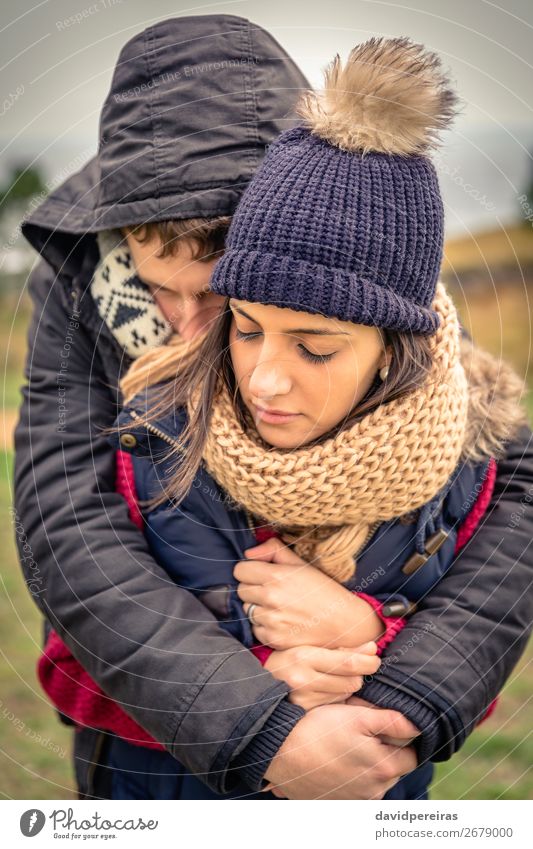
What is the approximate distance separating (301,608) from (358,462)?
199 millimetres

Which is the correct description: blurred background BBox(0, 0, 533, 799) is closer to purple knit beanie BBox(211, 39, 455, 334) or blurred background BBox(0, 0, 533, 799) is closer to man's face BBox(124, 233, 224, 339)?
purple knit beanie BBox(211, 39, 455, 334)

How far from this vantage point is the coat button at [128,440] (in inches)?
39.8

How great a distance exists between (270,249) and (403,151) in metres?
0.18

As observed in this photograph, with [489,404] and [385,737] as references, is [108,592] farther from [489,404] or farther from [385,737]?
[489,404]

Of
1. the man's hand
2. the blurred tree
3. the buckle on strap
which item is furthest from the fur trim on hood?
the blurred tree

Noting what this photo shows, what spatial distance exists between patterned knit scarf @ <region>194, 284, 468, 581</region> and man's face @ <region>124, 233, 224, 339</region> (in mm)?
143

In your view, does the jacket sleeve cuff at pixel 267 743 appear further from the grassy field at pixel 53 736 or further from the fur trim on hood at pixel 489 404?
the grassy field at pixel 53 736

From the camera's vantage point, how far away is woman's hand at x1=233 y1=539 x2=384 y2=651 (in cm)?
99

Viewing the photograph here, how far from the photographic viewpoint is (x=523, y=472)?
3.67 feet

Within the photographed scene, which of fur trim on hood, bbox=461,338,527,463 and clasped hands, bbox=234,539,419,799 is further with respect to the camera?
fur trim on hood, bbox=461,338,527,463

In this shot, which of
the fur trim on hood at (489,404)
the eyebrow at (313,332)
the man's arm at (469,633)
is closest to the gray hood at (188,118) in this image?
the eyebrow at (313,332)

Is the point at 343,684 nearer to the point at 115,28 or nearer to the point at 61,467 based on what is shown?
the point at 61,467

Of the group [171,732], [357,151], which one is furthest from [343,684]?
[357,151]

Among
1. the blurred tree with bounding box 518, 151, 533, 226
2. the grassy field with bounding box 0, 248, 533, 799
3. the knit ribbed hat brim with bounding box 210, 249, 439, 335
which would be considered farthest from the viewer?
the blurred tree with bounding box 518, 151, 533, 226
